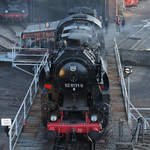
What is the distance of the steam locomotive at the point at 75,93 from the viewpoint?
41.2 ft

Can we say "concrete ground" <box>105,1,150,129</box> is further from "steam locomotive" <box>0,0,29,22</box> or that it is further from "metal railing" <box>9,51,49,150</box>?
"steam locomotive" <box>0,0,29,22</box>

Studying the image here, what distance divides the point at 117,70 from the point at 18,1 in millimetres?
22915

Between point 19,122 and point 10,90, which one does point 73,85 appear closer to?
point 19,122

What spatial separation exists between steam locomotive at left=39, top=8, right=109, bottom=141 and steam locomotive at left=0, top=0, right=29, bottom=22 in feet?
80.7

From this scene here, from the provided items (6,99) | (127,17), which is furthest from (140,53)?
(127,17)

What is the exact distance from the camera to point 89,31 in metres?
15.2

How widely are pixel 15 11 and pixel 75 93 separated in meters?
26.1

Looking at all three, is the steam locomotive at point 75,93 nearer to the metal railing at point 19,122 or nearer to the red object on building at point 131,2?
the metal railing at point 19,122

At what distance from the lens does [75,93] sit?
42.5ft

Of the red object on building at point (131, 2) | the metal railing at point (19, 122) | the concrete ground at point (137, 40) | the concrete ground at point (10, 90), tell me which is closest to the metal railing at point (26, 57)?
the concrete ground at point (10, 90)

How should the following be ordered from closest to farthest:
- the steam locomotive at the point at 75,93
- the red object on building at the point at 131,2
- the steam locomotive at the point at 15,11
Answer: the steam locomotive at the point at 75,93
the steam locomotive at the point at 15,11
the red object on building at the point at 131,2

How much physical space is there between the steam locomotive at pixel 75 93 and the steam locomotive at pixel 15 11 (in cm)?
2459

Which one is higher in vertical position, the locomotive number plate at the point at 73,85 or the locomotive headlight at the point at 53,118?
the locomotive number plate at the point at 73,85

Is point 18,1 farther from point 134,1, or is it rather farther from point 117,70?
point 117,70
